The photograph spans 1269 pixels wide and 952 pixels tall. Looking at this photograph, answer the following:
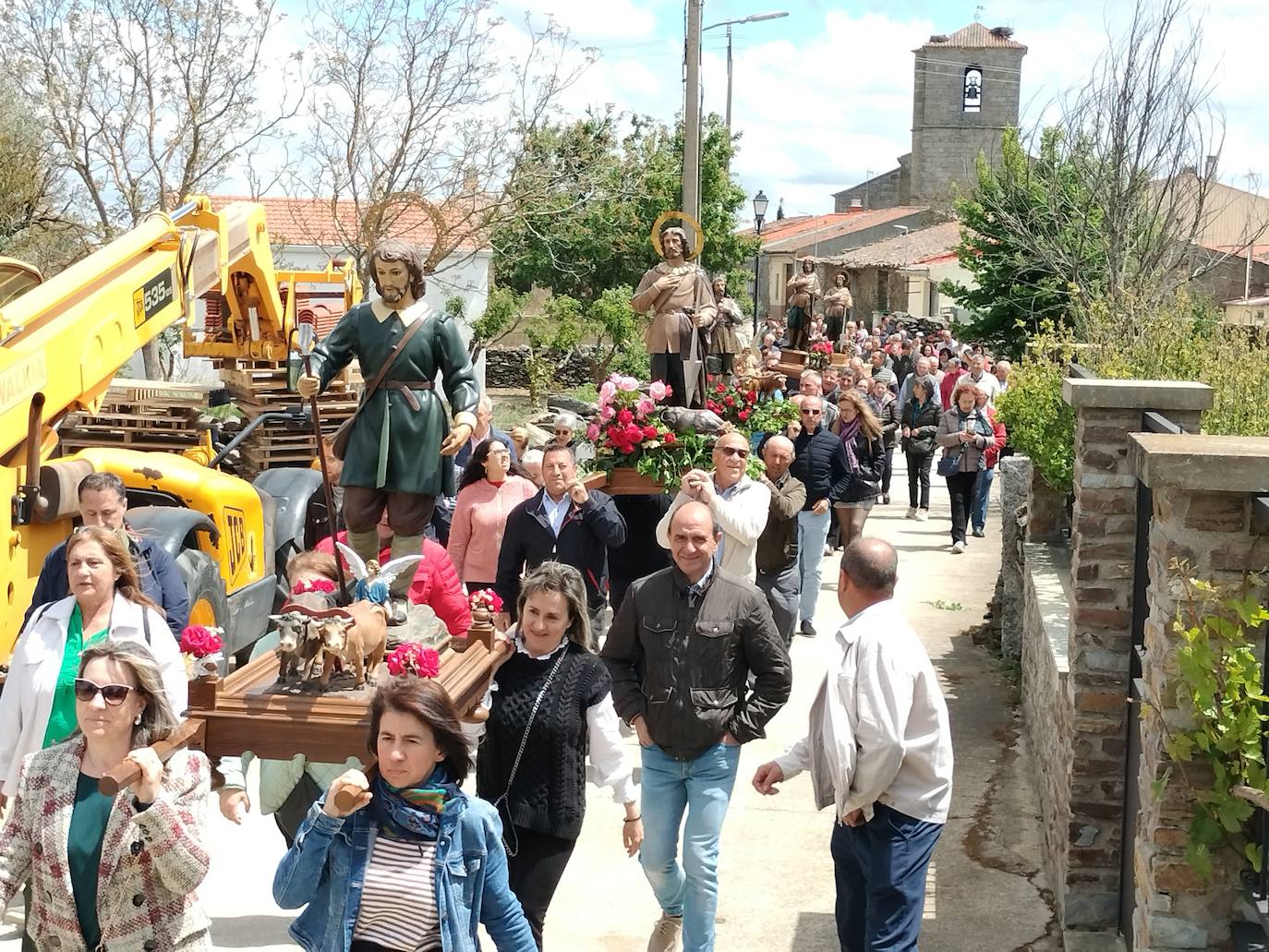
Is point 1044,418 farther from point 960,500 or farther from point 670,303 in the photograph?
point 960,500

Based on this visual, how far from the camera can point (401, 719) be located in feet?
12.7

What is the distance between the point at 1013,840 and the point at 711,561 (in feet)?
9.44

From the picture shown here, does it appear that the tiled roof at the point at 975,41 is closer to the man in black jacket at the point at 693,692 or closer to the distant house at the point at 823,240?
the distant house at the point at 823,240

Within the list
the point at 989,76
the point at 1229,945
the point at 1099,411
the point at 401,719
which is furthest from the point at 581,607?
the point at 989,76

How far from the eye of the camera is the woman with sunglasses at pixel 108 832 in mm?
4039

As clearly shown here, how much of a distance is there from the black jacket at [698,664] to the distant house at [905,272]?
47.7 metres

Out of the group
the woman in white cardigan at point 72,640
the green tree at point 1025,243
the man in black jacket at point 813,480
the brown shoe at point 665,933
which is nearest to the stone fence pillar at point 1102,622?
the brown shoe at point 665,933

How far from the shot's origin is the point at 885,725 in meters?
5.08

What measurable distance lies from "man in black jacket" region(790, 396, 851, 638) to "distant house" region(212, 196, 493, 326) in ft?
33.6

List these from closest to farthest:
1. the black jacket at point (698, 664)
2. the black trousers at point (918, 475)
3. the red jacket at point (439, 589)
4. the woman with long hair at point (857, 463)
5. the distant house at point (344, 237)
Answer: the black jacket at point (698, 664), the red jacket at point (439, 589), the woman with long hair at point (857, 463), the black trousers at point (918, 475), the distant house at point (344, 237)

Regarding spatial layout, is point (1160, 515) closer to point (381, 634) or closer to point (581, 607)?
point (581, 607)

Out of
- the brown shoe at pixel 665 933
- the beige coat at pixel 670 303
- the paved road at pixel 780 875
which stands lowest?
the paved road at pixel 780 875

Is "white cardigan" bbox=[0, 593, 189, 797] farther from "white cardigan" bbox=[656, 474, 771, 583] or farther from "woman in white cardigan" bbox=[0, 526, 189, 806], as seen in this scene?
"white cardigan" bbox=[656, 474, 771, 583]

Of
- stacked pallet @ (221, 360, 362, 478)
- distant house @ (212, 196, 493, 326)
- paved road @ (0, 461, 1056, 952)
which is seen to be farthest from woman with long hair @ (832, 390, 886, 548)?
distant house @ (212, 196, 493, 326)
